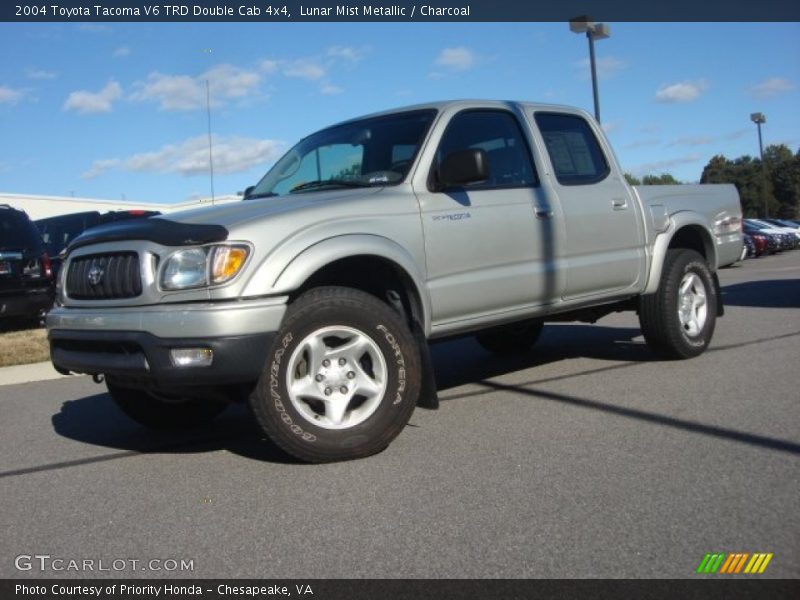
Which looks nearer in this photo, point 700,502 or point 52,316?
point 700,502

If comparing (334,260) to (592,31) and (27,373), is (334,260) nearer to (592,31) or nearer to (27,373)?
(27,373)

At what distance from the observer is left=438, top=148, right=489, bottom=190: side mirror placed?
466 cm

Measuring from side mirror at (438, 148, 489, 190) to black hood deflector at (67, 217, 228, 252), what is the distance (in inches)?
57.4

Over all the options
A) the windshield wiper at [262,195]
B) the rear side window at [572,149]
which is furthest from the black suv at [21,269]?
the rear side window at [572,149]

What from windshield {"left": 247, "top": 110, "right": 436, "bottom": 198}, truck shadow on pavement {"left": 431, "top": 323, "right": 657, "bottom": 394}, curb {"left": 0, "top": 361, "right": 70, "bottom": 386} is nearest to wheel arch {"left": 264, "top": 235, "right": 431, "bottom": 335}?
windshield {"left": 247, "top": 110, "right": 436, "bottom": 198}

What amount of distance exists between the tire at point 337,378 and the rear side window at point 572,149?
2156mm

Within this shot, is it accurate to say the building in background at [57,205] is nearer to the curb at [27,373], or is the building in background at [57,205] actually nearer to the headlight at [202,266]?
the curb at [27,373]

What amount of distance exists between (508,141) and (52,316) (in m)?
3.18

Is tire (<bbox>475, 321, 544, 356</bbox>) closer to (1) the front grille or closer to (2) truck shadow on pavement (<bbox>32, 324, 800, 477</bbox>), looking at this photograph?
(2) truck shadow on pavement (<bbox>32, 324, 800, 477</bbox>)
